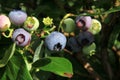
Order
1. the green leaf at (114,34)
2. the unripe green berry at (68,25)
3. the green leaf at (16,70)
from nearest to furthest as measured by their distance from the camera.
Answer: the green leaf at (16,70) < the unripe green berry at (68,25) < the green leaf at (114,34)

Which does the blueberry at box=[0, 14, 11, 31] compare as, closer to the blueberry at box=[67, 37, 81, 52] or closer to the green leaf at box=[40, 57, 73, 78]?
the green leaf at box=[40, 57, 73, 78]

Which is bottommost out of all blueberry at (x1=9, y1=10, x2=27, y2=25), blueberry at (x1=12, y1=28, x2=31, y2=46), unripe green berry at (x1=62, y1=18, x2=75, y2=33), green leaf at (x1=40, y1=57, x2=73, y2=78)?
green leaf at (x1=40, y1=57, x2=73, y2=78)

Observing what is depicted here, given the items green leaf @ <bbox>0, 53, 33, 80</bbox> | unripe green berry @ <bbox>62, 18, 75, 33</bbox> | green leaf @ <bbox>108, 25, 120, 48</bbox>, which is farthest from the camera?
green leaf @ <bbox>108, 25, 120, 48</bbox>

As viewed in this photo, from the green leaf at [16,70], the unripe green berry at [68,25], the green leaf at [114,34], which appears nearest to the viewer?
the green leaf at [16,70]

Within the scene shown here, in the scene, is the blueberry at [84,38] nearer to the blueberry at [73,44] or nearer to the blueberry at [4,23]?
the blueberry at [73,44]

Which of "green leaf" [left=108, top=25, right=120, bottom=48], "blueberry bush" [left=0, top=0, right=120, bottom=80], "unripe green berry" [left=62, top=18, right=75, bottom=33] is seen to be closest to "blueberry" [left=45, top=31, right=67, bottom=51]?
"blueberry bush" [left=0, top=0, right=120, bottom=80]

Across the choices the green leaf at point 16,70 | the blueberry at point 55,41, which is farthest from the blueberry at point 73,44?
the green leaf at point 16,70

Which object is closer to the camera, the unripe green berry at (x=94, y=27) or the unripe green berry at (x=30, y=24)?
the unripe green berry at (x=30, y=24)
